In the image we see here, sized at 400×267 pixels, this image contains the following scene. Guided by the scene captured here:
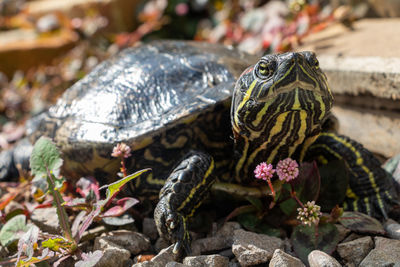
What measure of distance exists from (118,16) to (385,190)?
14.6 ft

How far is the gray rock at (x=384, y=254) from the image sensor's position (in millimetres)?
1568

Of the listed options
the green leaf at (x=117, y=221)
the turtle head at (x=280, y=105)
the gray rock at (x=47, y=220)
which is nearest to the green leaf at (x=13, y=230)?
the gray rock at (x=47, y=220)

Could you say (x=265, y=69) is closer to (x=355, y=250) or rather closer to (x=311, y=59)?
(x=311, y=59)

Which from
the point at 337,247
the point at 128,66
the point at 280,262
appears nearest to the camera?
the point at 280,262

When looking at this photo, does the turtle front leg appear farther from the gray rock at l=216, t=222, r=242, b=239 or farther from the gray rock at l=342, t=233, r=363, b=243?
the gray rock at l=342, t=233, r=363, b=243

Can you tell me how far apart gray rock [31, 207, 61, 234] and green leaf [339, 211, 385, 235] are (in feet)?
4.40

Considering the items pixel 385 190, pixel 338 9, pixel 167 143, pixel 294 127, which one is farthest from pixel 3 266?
pixel 338 9

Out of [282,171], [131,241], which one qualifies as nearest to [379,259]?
[282,171]

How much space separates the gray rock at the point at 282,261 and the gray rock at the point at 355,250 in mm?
230

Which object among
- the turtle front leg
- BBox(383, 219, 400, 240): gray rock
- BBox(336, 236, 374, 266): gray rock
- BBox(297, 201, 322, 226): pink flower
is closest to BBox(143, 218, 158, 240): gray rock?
the turtle front leg

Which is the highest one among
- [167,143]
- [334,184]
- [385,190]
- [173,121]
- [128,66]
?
→ [128,66]

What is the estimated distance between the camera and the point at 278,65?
1.61 metres

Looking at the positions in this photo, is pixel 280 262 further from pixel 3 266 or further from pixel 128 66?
pixel 128 66

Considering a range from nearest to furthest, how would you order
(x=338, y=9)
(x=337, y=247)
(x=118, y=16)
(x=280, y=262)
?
1. (x=280, y=262)
2. (x=337, y=247)
3. (x=338, y=9)
4. (x=118, y=16)
